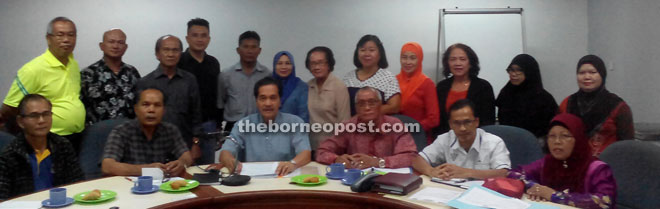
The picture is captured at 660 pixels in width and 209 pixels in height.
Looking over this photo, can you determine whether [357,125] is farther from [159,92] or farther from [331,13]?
[331,13]

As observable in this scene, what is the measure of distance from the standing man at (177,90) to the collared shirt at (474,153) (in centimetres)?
138

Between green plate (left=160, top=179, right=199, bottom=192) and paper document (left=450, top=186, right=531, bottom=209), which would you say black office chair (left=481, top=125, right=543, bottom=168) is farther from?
green plate (left=160, top=179, right=199, bottom=192)

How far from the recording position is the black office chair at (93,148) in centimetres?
247

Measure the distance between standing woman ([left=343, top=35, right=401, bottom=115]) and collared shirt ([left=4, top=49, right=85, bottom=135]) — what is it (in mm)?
1602

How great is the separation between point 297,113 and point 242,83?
0.45 metres

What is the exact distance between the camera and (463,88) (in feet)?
9.98

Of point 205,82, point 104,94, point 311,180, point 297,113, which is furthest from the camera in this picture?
point 205,82

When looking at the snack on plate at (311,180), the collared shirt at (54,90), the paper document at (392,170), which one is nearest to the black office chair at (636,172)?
the paper document at (392,170)

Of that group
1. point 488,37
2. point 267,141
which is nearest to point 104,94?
point 267,141

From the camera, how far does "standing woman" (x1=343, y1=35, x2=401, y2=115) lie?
119 inches

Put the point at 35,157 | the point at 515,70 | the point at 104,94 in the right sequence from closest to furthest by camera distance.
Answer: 1. the point at 35,157
2. the point at 104,94
3. the point at 515,70

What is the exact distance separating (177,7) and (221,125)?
5.59ft

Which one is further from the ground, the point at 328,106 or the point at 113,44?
the point at 113,44

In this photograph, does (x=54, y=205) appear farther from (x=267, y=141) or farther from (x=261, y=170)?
(x=267, y=141)
